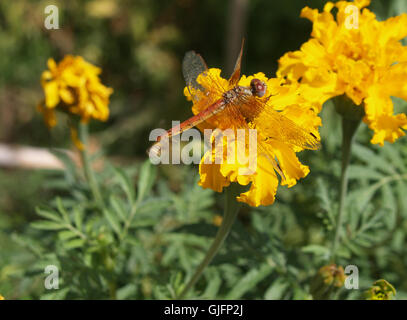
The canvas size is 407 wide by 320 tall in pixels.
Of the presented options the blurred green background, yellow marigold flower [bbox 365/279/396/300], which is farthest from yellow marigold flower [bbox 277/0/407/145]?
the blurred green background

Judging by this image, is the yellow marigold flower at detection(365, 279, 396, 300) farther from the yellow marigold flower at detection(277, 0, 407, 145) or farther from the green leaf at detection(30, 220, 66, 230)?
the green leaf at detection(30, 220, 66, 230)

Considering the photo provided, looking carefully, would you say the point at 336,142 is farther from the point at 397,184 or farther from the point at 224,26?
the point at 224,26

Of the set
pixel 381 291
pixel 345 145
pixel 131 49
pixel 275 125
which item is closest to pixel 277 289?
pixel 381 291

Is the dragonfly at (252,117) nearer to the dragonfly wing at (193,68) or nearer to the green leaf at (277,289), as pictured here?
the dragonfly wing at (193,68)

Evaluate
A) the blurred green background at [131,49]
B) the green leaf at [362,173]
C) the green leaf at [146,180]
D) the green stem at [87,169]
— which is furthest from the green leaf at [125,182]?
the blurred green background at [131,49]
